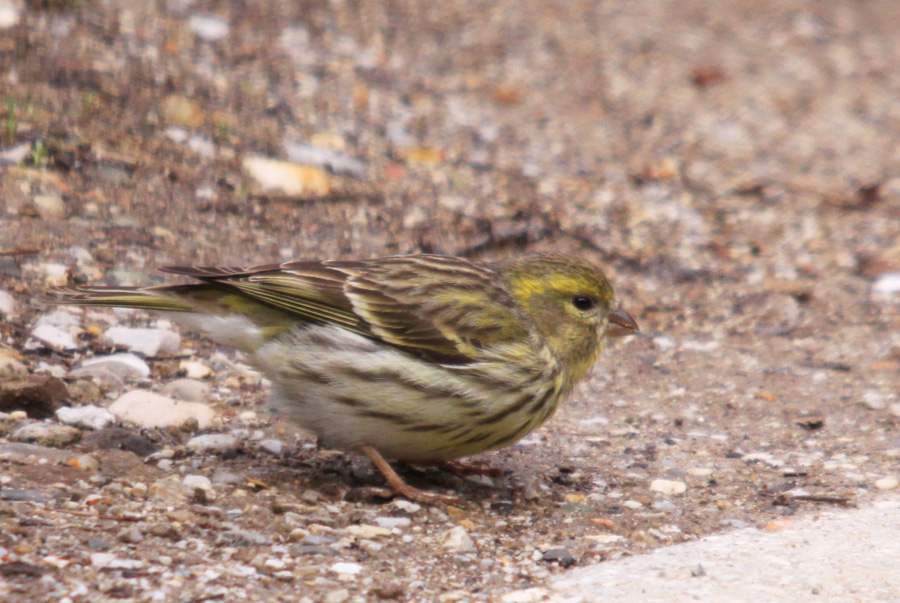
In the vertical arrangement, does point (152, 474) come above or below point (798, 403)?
below

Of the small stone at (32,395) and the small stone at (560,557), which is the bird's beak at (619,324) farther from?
the small stone at (32,395)

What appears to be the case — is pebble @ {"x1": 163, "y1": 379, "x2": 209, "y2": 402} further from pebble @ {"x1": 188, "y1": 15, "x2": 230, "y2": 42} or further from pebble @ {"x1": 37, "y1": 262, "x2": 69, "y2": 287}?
pebble @ {"x1": 188, "y1": 15, "x2": 230, "y2": 42}

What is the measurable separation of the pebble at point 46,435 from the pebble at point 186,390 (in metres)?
0.68

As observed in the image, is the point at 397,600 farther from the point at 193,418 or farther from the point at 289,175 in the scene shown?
the point at 289,175

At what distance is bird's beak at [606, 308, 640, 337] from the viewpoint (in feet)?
15.9

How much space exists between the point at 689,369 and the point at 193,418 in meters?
2.68

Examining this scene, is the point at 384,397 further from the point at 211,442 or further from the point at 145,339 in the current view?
the point at 145,339

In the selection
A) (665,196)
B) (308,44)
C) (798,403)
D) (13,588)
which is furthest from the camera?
(308,44)

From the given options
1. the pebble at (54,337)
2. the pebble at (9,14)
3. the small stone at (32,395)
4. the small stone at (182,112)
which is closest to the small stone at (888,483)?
the small stone at (32,395)

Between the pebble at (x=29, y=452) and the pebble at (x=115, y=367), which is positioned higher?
the pebble at (x=115, y=367)

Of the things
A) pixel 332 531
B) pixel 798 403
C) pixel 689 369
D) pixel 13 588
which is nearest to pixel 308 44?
pixel 689 369

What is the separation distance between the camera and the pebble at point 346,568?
3.56 meters

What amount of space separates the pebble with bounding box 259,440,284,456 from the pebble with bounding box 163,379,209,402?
0.42m

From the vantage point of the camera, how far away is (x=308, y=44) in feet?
28.0
